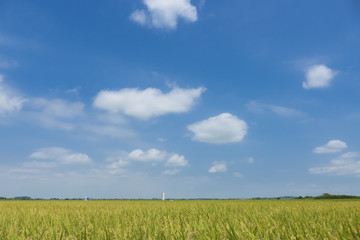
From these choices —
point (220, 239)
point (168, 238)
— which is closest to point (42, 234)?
point (168, 238)

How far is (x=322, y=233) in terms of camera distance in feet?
9.07

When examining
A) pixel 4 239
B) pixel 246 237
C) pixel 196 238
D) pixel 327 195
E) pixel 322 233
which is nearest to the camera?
pixel 246 237

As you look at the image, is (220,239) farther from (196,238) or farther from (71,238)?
(71,238)

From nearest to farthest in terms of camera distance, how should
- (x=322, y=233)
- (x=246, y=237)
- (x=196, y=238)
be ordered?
(x=246, y=237), (x=196, y=238), (x=322, y=233)

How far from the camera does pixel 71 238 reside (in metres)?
2.68

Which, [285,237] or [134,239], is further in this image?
[134,239]

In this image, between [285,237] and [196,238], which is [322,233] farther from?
[196,238]

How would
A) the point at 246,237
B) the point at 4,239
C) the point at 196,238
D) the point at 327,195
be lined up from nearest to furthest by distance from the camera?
the point at 246,237 → the point at 196,238 → the point at 4,239 → the point at 327,195

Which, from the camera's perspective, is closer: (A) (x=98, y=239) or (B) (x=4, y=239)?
(A) (x=98, y=239)

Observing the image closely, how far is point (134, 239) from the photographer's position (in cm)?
269

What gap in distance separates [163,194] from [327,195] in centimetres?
2113

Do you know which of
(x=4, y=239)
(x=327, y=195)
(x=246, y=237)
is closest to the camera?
(x=246, y=237)

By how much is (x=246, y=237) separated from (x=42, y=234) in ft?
7.84

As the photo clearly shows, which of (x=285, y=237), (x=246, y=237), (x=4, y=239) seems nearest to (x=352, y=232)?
(x=285, y=237)
